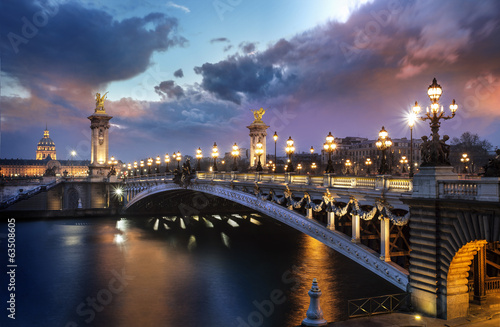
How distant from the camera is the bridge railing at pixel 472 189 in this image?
539 inches

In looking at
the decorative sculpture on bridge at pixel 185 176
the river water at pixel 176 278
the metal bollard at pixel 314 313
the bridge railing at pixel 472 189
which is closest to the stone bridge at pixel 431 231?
the bridge railing at pixel 472 189

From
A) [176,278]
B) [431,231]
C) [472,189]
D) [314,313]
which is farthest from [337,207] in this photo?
[176,278]

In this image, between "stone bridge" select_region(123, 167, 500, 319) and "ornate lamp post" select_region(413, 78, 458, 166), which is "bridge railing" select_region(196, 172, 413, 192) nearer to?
"stone bridge" select_region(123, 167, 500, 319)

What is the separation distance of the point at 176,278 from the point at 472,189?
76.4 ft

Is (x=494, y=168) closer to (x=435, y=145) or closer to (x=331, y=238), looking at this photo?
(x=435, y=145)

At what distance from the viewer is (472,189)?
1466cm

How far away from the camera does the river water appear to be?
24062mm

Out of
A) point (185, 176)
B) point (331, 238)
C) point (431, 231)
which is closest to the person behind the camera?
point (431, 231)

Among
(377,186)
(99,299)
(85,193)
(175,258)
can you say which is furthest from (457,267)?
(85,193)

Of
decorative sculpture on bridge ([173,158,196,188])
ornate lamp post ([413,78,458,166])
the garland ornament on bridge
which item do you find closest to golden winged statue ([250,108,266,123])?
decorative sculpture on bridge ([173,158,196,188])

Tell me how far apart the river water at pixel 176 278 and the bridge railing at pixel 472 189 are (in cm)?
1021

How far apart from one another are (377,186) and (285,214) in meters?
9.82

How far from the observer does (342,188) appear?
69.8ft

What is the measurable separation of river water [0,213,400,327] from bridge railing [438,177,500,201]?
1021cm
